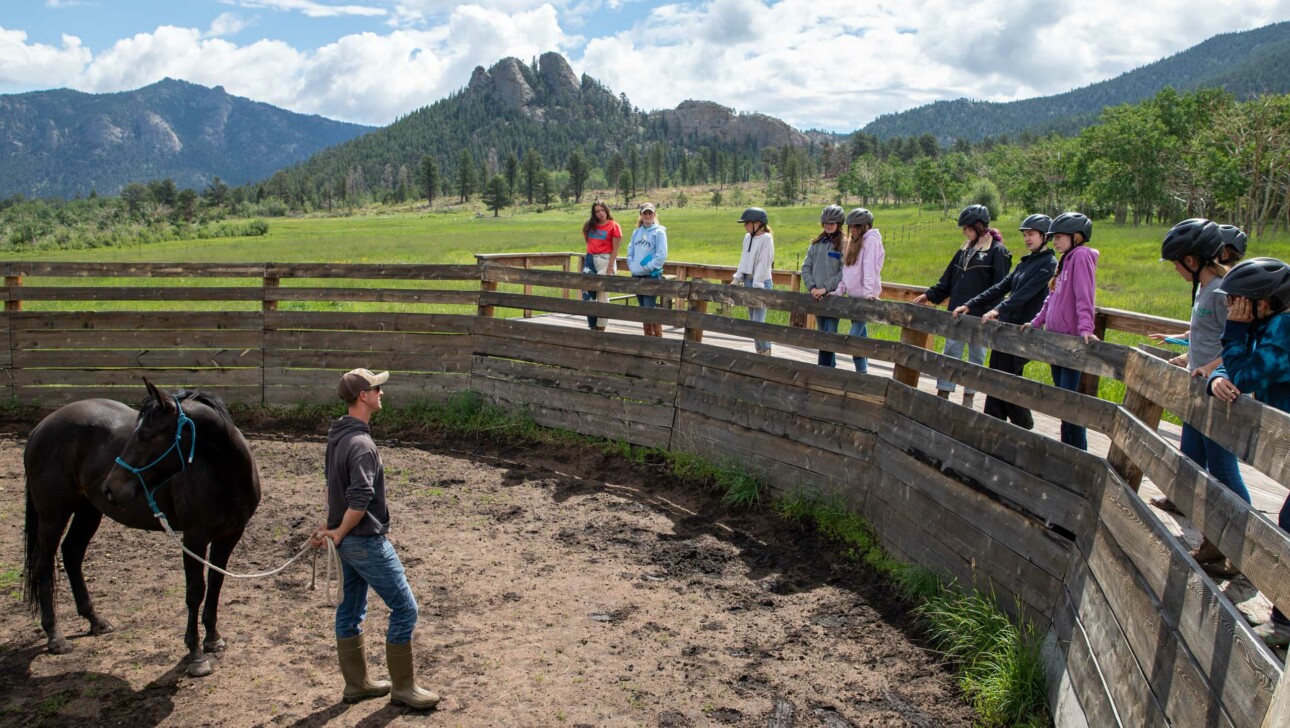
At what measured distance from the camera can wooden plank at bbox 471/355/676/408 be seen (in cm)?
865

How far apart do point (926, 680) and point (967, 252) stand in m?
4.38

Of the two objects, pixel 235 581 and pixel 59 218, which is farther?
pixel 59 218

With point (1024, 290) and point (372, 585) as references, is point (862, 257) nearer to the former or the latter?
point (1024, 290)

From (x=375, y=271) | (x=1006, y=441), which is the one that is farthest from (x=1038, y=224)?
(x=375, y=271)

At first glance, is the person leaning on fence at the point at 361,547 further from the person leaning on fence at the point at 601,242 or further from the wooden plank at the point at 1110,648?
the person leaning on fence at the point at 601,242

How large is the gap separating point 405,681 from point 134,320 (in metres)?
8.14

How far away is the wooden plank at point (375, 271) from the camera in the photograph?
10.3m

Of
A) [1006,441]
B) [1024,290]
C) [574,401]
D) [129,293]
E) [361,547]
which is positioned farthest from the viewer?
[129,293]

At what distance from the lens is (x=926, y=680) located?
183 inches

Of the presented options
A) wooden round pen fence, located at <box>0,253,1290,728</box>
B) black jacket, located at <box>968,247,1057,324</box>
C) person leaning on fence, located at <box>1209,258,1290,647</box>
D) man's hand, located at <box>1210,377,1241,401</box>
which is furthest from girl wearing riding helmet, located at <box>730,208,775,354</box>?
man's hand, located at <box>1210,377,1241,401</box>

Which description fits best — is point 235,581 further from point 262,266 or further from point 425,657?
point 262,266

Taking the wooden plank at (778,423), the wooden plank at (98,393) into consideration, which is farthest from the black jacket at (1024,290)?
the wooden plank at (98,393)

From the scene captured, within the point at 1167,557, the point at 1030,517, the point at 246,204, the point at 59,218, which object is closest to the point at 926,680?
the point at 1030,517

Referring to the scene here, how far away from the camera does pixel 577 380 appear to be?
9219mm
